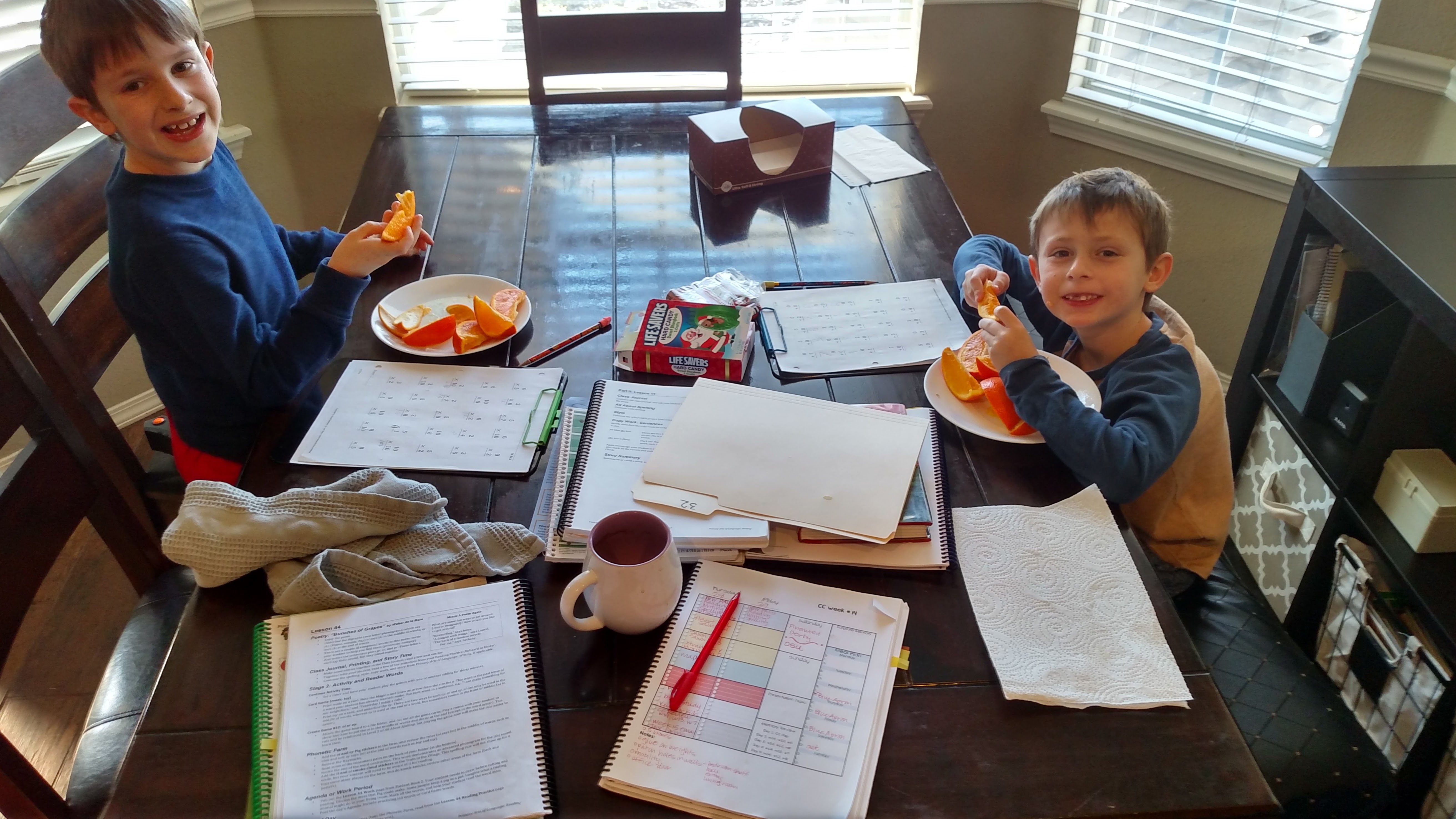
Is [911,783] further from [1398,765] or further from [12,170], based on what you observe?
[12,170]

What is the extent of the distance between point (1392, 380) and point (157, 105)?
1745mm

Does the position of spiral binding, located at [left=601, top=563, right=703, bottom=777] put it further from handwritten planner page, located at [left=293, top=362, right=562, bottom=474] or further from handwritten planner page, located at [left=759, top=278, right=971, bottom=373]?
handwritten planner page, located at [left=759, top=278, right=971, bottom=373]

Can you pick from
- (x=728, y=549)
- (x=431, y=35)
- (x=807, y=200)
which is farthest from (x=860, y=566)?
(x=431, y=35)

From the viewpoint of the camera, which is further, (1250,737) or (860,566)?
(1250,737)

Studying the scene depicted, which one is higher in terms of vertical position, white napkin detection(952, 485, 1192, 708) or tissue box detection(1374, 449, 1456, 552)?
white napkin detection(952, 485, 1192, 708)

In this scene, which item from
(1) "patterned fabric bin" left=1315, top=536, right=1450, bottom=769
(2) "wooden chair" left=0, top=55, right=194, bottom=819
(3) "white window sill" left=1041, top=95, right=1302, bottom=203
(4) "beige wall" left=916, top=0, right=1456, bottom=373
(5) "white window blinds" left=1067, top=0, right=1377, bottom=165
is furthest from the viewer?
(3) "white window sill" left=1041, top=95, right=1302, bottom=203

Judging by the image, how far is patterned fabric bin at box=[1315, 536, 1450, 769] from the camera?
1.34 m

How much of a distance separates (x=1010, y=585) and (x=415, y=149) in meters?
1.43

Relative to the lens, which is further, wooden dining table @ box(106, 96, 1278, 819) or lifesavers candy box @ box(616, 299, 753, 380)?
lifesavers candy box @ box(616, 299, 753, 380)

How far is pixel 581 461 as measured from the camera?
3.41ft

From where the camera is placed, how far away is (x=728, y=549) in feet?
3.10

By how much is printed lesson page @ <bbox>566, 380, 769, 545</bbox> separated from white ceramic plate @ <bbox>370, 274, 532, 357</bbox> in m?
0.26

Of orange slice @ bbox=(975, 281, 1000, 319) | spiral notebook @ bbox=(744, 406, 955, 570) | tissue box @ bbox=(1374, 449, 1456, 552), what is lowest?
tissue box @ bbox=(1374, 449, 1456, 552)

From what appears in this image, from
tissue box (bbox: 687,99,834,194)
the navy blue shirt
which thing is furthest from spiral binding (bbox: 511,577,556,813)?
tissue box (bbox: 687,99,834,194)
